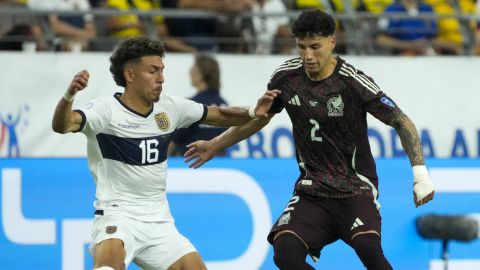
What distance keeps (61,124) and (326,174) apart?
181 centimetres

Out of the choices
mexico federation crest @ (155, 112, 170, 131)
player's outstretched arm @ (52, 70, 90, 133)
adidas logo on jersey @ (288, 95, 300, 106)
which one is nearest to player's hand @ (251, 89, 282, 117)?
adidas logo on jersey @ (288, 95, 300, 106)

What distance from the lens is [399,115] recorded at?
7473mm

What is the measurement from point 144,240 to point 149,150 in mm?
610

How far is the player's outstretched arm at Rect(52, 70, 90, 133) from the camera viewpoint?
7.09 meters

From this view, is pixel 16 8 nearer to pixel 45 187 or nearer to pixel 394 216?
pixel 45 187

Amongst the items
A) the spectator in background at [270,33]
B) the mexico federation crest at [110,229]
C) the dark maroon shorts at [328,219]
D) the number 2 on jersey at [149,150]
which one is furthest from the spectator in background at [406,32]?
the mexico federation crest at [110,229]

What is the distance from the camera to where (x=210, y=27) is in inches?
486

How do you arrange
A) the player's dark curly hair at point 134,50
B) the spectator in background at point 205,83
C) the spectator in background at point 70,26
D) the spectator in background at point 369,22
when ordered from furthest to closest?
the spectator in background at point 369,22, the spectator in background at point 70,26, the spectator in background at point 205,83, the player's dark curly hair at point 134,50

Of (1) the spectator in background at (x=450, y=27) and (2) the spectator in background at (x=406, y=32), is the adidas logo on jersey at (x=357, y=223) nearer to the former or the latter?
(2) the spectator in background at (x=406, y=32)

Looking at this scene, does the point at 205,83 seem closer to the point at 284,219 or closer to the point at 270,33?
the point at 270,33

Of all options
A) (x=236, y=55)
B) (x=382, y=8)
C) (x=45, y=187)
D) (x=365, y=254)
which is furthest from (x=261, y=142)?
(x=365, y=254)

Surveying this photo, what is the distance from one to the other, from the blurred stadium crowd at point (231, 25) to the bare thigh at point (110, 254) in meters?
4.77

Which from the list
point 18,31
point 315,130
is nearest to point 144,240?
point 315,130

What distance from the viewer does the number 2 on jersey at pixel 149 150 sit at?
7645 mm
